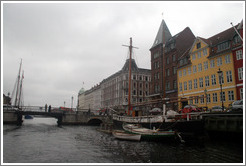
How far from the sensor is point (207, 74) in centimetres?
4062

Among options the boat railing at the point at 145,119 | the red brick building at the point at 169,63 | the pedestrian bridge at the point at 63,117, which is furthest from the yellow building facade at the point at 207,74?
the pedestrian bridge at the point at 63,117

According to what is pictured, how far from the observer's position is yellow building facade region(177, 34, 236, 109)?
117 feet

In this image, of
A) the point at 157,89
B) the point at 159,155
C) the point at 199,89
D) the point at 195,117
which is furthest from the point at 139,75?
the point at 159,155

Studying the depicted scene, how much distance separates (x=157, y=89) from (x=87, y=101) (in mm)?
104387

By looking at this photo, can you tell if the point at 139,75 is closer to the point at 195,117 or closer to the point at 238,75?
the point at 238,75

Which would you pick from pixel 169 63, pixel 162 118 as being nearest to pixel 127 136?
pixel 162 118

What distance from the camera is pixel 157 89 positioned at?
57.7 m

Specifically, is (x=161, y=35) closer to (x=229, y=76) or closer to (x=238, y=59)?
(x=229, y=76)

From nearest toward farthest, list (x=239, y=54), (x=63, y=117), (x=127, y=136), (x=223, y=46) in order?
(x=127, y=136) → (x=239, y=54) → (x=223, y=46) → (x=63, y=117)

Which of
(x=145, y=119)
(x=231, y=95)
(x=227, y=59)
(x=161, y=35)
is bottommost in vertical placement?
(x=145, y=119)

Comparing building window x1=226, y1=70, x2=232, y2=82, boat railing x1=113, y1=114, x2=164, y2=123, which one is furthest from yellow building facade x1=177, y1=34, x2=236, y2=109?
boat railing x1=113, y1=114, x2=164, y2=123

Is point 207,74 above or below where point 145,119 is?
above

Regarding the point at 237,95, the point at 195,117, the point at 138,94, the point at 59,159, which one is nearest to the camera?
the point at 59,159

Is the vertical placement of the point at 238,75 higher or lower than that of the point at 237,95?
higher
